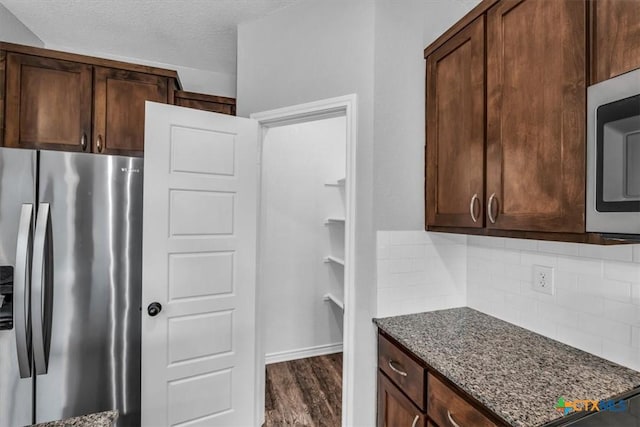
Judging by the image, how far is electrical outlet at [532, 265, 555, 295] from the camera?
1365 mm

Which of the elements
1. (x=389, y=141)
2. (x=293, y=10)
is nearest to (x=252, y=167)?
(x=389, y=141)

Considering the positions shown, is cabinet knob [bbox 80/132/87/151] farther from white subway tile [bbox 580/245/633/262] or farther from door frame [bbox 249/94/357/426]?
white subway tile [bbox 580/245/633/262]

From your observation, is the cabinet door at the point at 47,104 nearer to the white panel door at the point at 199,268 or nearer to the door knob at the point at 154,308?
the white panel door at the point at 199,268

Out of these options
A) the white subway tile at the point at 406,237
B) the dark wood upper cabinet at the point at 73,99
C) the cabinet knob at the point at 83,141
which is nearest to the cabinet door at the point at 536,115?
the white subway tile at the point at 406,237

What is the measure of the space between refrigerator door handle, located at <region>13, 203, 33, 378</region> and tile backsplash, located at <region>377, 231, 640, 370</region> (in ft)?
5.57

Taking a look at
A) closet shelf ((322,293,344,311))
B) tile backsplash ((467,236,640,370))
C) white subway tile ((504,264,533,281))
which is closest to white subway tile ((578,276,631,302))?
tile backsplash ((467,236,640,370))

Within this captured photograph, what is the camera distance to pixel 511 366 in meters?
1.13

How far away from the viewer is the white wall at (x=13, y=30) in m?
2.00

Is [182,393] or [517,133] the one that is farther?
[182,393]

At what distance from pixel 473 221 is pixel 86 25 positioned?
9.38 ft

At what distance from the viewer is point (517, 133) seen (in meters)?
1.17

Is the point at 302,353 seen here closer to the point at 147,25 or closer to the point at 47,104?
the point at 47,104

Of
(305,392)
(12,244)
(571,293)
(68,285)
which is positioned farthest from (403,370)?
(12,244)

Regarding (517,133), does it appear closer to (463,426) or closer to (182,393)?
(463,426)
